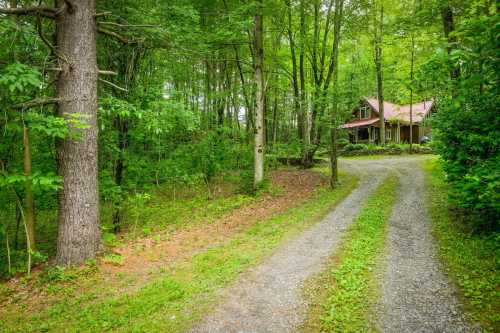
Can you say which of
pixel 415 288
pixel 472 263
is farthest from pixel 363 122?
pixel 415 288

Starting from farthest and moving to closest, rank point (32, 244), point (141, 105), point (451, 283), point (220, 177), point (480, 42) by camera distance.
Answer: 1. point (220, 177)
2. point (141, 105)
3. point (32, 244)
4. point (451, 283)
5. point (480, 42)

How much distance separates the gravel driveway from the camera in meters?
3.54

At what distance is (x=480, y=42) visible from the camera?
392cm

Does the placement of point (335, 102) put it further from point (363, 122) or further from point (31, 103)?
point (363, 122)

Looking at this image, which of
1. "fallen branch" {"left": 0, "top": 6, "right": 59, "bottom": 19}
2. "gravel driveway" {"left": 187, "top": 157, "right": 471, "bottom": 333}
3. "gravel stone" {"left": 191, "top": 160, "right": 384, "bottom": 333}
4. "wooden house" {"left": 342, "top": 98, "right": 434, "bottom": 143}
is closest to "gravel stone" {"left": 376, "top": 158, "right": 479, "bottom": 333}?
"gravel driveway" {"left": 187, "top": 157, "right": 471, "bottom": 333}

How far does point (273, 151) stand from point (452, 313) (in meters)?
11.5

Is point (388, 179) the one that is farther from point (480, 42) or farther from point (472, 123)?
point (480, 42)

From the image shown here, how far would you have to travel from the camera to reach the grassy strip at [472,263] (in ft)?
12.0

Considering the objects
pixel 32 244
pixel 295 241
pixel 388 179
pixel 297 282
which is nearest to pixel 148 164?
pixel 32 244

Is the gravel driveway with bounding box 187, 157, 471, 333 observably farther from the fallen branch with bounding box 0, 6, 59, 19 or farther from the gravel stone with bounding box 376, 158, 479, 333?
the fallen branch with bounding box 0, 6, 59, 19

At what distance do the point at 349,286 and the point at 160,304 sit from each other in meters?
2.91

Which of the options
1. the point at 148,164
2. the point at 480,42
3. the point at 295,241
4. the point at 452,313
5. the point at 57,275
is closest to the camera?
the point at 452,313

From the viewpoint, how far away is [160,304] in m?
4.09

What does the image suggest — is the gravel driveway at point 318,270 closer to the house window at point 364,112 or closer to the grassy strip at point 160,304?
the grassy strip at point 160,304
